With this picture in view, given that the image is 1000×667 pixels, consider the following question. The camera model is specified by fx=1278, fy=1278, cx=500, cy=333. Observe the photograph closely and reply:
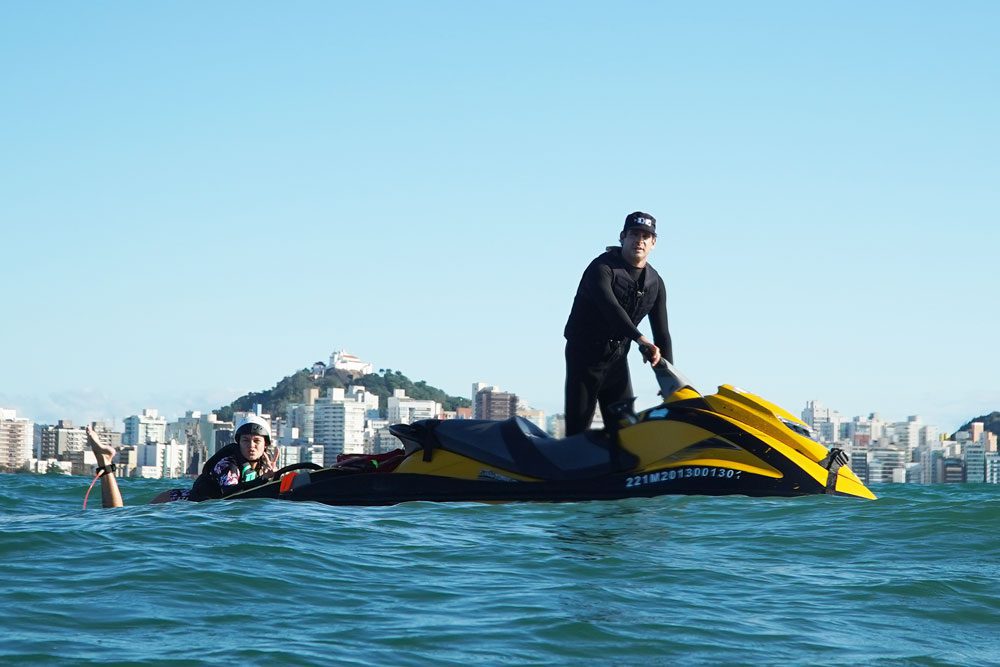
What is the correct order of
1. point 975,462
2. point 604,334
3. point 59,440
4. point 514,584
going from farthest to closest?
point 975,462 < point 59,440 < point 604,334 < point 514,584

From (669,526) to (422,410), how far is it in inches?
5177

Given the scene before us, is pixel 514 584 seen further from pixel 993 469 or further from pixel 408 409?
pixel 408 409

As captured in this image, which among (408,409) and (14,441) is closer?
(14,441)

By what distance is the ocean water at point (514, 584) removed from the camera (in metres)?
4.69

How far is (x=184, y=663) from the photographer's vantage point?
14.4 ft

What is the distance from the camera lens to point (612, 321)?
9.04 meters

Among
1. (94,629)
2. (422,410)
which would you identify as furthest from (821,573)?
(422,410)

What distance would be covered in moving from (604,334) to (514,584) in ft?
12.7

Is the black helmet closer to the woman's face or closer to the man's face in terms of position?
the woman's face

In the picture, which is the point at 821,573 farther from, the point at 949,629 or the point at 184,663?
the point at 184,663

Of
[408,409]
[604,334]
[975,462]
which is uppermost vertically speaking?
[604,334]

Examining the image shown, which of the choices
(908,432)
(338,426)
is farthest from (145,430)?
(908,432)

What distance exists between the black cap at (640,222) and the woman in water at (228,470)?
9.78ft

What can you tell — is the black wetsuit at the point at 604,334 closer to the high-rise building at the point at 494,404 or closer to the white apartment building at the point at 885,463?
the high-rise building at the point at 494,404
